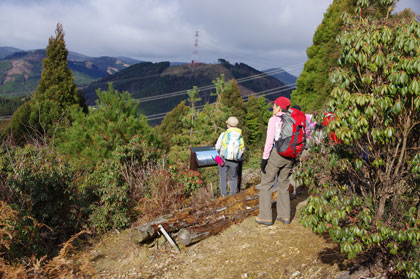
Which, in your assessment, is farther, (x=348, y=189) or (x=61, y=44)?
(x=61, y=44)

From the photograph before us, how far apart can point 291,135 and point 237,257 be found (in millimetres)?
1728

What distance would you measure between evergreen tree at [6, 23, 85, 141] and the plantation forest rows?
117 inches

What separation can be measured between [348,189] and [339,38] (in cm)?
144

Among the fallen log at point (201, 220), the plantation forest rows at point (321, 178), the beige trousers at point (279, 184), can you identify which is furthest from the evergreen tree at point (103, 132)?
the beige trousers at point (279, 184)

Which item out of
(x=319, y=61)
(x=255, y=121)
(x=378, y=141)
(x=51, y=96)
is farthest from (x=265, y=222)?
(x=255, y=121)

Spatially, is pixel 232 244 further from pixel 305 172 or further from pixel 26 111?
pixel 26 111

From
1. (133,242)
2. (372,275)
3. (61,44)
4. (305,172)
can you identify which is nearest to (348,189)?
(305,172)

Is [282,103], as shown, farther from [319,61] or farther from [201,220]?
[319,61]

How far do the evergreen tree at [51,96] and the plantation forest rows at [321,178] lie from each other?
2.98 m

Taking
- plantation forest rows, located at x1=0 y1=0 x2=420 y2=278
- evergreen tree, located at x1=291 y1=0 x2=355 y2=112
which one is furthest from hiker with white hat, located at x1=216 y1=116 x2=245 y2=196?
evergreen tree, located at x1=291 y1=0 x2=355 y2=112

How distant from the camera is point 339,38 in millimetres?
2619

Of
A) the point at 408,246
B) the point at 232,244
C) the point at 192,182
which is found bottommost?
the point at 232,244

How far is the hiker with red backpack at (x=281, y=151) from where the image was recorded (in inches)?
167

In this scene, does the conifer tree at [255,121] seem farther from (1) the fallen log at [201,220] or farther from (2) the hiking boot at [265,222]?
(2) the hiking boot at [265,222]
